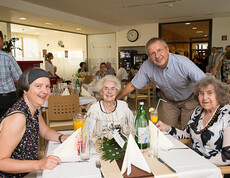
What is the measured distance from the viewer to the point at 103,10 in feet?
26.6

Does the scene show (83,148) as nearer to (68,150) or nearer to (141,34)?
(68,150)

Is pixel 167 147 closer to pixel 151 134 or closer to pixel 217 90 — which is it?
pixel 151 134

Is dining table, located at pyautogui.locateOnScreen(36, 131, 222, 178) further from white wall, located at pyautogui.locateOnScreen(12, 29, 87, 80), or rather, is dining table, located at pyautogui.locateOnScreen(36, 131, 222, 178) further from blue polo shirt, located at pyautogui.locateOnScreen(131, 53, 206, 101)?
white wall, located at pyautogui.locateOnScreen(12, 29, 87, 80)

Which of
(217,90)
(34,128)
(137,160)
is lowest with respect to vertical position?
(137,160)

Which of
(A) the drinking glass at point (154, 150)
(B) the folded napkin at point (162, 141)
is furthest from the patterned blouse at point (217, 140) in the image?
(A) the drinking glass at point (154, 150)

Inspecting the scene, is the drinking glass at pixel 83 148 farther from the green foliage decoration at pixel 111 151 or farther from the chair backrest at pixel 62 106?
the chair backrest at pixel 62 106

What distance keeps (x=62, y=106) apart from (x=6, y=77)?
0.93m

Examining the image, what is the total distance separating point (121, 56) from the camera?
39.1 feet

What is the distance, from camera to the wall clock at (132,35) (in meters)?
11.5

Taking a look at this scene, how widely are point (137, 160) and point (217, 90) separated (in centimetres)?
103

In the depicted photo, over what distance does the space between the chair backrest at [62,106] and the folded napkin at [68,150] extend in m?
1.99

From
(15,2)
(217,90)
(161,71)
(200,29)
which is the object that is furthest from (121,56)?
(217,90)

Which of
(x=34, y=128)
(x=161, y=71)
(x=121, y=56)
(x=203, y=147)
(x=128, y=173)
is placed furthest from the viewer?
(x=121, y=56)

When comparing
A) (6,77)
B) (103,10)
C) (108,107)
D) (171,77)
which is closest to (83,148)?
(108,107)
